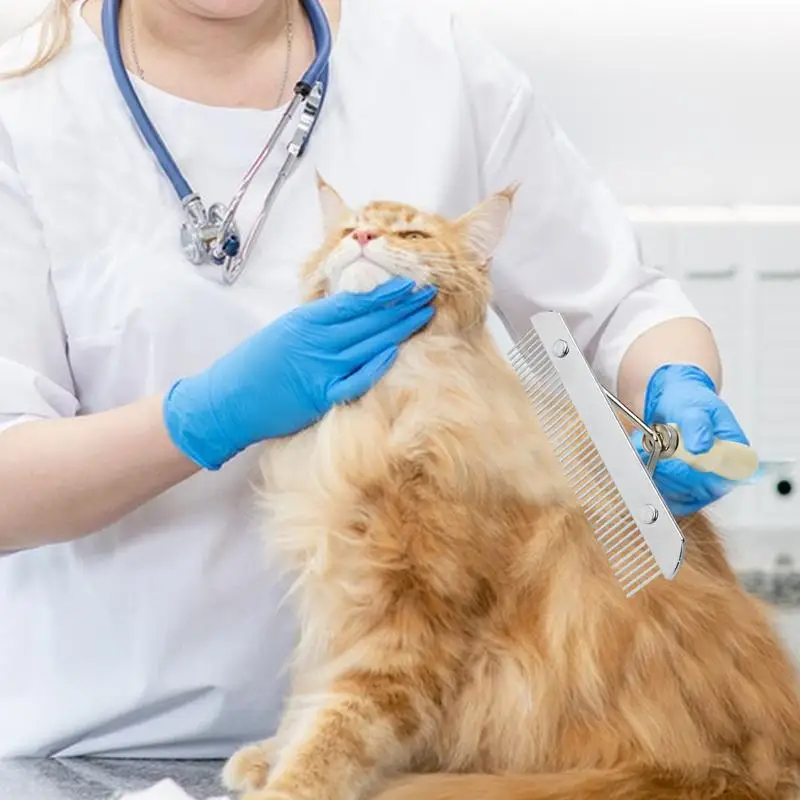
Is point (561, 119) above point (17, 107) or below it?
below

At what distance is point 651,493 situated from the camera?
3.08 feet

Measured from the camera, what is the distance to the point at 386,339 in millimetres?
1140

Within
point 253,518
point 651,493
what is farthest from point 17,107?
point 651,493

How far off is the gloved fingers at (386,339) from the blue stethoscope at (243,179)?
25 cm

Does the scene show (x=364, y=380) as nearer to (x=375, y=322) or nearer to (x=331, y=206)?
(x=375, y=322)

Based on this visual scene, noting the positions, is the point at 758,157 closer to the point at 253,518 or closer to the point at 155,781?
the point at 253,518

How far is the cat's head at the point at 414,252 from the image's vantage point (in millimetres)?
1139

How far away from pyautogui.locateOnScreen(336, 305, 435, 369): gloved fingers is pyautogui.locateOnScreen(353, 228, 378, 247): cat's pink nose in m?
0.08

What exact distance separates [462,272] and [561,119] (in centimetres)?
A: 157

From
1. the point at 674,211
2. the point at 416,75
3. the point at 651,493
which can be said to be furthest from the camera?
the point at 674,211

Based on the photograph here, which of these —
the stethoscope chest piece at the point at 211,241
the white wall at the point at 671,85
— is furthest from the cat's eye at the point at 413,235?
the white wall at the point at 671,85

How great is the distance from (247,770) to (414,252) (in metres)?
0.48

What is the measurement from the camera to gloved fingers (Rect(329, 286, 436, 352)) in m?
1.13

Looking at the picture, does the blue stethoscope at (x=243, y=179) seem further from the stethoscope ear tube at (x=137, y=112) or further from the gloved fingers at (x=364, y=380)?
the gloved fingers at (x=364, y=380)
